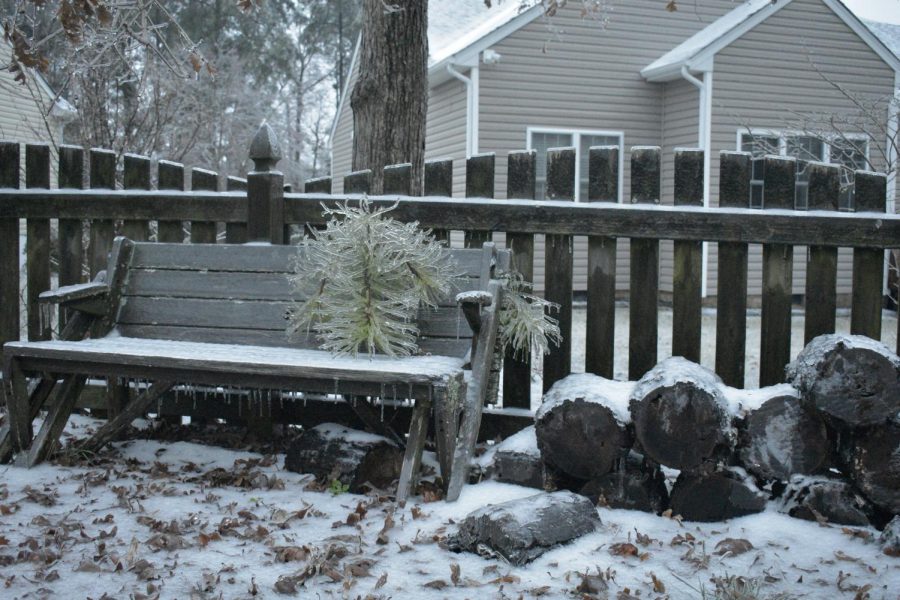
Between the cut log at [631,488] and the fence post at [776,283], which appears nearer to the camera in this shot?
the cut log at [631,488]

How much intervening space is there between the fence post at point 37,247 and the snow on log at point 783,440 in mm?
3817

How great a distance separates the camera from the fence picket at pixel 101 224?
480cm

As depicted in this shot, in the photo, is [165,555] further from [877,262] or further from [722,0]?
[722,0]

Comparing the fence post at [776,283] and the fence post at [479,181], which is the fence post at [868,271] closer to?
the fence post at [776,283]

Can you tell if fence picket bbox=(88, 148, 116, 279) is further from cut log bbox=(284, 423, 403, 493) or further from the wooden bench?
cut log bbox=(284, 423, 403, 493)

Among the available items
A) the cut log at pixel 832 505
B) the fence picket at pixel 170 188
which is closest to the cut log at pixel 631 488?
the cut log at pixel 832 505

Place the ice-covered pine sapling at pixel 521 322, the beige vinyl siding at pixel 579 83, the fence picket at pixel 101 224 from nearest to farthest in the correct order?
the ice-covered pine sapling at pixel 521 322 < the fence picket at pixel 101 224 < the beige vinyl siding at pixel 579 83

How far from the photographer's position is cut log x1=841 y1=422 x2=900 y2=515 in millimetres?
3119

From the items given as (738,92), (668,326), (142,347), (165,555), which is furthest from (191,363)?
(738,92)

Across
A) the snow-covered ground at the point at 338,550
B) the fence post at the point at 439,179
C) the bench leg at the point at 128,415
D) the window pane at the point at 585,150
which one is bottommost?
the snow-covered ground at the point at 338,550

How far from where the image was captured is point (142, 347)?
3842 mm

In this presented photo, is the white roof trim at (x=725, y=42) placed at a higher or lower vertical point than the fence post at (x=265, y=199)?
higher

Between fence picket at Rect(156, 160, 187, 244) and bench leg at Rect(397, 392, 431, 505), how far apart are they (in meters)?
2.06

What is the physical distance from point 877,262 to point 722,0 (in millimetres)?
13288
